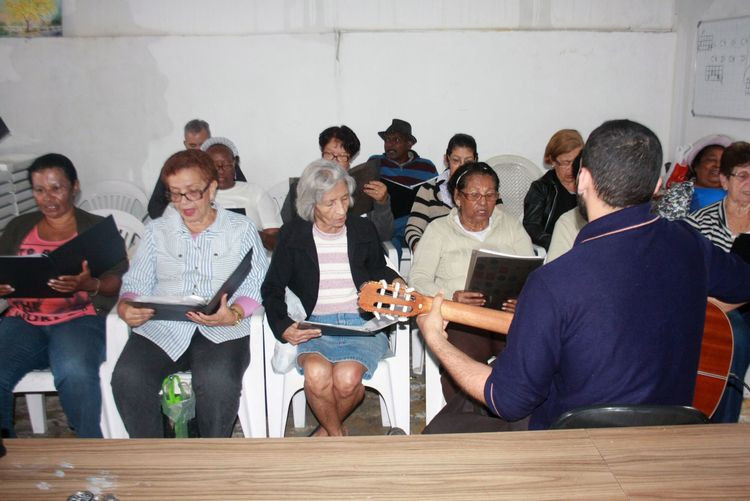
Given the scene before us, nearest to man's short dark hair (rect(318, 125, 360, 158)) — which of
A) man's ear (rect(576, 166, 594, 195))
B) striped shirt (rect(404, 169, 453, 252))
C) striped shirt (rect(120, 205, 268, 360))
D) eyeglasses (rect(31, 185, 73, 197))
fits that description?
striped shirt (rect(404, 169, 453, 252))

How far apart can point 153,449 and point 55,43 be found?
4277mm

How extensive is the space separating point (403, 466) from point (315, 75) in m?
3.95

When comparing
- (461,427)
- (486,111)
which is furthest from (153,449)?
(486,111)

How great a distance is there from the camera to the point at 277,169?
16.3 ft

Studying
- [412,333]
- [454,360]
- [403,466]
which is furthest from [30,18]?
[403,466]

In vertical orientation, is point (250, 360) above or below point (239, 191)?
below

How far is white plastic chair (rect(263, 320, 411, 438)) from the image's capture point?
9.13 ft

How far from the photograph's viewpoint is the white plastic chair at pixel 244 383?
2.71 meters

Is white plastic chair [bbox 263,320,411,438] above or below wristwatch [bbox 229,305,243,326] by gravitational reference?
below

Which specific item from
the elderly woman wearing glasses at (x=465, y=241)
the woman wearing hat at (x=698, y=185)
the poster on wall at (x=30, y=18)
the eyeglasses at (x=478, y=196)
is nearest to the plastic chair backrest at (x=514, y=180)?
the woman wearing hat at (x=698, y=185)

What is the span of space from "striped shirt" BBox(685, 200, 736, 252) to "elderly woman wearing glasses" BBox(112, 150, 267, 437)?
201cm

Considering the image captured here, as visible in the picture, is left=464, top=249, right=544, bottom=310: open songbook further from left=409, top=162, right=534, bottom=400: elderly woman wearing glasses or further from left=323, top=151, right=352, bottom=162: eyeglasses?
left=323, top=151, right=352, bottom=162: eyeglasses

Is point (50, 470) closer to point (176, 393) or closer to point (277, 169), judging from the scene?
point (176, 393)

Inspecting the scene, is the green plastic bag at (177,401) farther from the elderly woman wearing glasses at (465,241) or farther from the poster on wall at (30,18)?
the poster on wall at (30,18)
